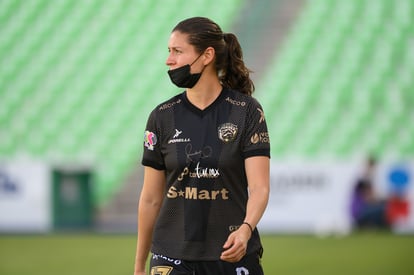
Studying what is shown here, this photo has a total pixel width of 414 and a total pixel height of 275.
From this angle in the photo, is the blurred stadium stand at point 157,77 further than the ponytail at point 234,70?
Yes

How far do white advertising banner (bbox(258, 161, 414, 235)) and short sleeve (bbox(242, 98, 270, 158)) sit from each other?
12181mm

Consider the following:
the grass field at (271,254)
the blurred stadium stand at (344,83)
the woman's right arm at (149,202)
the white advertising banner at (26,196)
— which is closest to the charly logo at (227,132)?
the woman's right arm at (149,202)

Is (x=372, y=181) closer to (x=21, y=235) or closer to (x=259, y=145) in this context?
(x=21, y=235)

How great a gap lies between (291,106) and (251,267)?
48.6 ft

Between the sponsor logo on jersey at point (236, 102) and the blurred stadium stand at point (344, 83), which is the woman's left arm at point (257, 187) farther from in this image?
the blurred stadium stand at point (344, 83)

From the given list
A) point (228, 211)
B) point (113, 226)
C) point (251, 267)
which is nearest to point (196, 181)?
A: point (228, 211)

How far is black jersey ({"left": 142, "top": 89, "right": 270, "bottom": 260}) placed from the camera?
13.3 ft

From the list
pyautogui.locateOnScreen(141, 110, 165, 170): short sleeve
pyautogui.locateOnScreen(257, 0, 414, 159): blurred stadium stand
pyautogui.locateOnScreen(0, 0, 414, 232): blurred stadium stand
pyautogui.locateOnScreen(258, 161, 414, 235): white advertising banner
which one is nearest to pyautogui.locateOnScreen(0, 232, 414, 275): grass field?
pyautogui.locateOnScreen(258, 161, 414, 235): white advertising banner

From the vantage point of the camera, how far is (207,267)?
159 inches

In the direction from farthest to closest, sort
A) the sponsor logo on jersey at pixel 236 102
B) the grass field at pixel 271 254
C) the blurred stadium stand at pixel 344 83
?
the blurred stadium stand at pixel 344 83
the grass field at pixel 271 254
the sponsor logo on jersey at pixel 236 102

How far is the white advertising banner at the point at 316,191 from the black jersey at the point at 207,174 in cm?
1217

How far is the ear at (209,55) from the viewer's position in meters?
4.19

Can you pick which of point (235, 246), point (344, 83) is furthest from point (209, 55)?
point (344, 83)

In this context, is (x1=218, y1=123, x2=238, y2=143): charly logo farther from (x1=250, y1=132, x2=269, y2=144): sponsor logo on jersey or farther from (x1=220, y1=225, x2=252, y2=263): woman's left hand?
(x1=220, y1=225, x2=252, y2=263): woman's left hand
